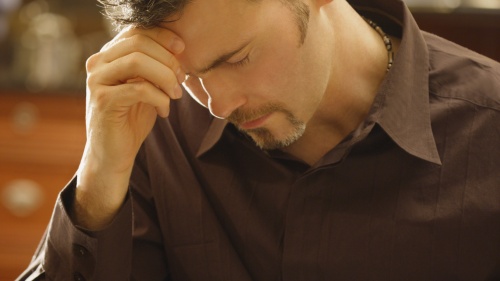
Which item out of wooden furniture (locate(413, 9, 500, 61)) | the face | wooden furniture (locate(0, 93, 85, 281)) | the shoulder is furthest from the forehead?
wooden furniture (locate(413, 9, 500, 61))

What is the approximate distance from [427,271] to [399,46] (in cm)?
37

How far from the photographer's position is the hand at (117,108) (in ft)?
3.78

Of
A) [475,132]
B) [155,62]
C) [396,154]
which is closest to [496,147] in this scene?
[475,132]

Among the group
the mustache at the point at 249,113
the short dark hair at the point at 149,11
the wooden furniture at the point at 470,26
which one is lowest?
the wooden furniture at the point at 470,26

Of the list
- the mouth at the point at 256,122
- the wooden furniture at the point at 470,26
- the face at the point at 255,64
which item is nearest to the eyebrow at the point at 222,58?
the face at the point at 255,64

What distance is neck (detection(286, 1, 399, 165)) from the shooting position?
1333mm

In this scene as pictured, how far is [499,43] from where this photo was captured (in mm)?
2781

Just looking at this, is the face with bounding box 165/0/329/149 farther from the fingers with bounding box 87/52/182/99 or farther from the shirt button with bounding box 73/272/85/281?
the shirt button with bounding box 73/272/85/281

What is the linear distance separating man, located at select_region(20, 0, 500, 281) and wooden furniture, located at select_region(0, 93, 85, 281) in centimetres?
142

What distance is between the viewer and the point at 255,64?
1148mm

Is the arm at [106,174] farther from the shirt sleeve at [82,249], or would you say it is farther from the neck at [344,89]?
the neck at [344,89]

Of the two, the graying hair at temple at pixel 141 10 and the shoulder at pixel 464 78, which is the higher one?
the graying hair at temple at pixel 141 10

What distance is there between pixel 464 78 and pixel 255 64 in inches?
14.7

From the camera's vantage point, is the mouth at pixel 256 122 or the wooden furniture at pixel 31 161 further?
the wooden furniture at pixel 31 161
